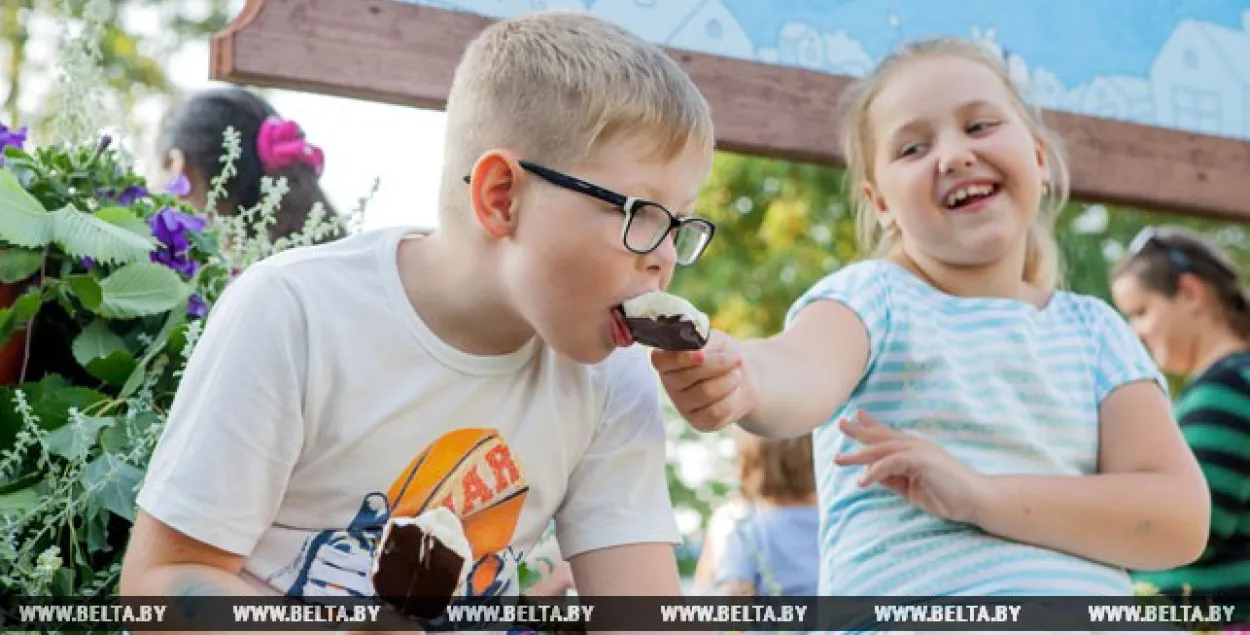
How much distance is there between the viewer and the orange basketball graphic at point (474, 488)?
66.1 inches

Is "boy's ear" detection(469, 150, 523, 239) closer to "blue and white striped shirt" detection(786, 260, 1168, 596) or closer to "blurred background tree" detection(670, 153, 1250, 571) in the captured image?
"blue and white striped shirt" detection(786, 260, 1168, 596)

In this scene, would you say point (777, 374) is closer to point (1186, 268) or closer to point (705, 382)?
point (705, 382)

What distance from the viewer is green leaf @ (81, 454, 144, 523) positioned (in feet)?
5.56

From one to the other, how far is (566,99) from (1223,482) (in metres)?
2.98

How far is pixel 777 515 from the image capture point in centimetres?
426

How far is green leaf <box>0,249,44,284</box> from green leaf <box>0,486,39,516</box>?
0.28 metres

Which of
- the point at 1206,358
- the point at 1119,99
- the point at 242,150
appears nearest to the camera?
the point at 242,150

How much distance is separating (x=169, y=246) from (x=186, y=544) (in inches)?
24.2

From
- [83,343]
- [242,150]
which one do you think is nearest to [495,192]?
[83,343]

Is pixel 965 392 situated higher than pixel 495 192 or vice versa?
pixel 495 192

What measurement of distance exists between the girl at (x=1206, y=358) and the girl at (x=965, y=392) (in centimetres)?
120

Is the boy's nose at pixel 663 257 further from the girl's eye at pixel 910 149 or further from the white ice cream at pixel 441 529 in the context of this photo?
the girl's eye at pixel 910 149

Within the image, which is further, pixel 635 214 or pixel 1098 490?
pixel 1098 490

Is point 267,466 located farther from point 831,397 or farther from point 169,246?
point 831,397
